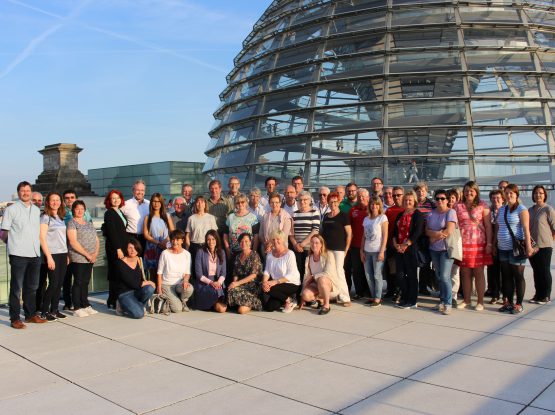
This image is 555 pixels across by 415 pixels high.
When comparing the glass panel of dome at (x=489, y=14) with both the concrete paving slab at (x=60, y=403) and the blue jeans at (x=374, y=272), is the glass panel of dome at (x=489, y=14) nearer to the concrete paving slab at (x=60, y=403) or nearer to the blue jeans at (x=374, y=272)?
the blue jeans at (x=374, y=272)

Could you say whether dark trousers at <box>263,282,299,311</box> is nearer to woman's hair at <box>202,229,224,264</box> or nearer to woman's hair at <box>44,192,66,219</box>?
woman's hair at <box>202,229,224,264</box>

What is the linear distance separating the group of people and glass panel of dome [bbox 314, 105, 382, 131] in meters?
7.00

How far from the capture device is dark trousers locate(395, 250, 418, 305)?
24.5 feet

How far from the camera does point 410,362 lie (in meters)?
4.79

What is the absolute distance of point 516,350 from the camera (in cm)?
515

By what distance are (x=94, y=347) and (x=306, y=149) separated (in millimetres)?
10710

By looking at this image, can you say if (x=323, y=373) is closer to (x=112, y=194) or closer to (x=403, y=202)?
(x=403, y=202)

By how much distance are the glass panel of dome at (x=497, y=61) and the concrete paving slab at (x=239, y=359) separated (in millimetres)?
12395

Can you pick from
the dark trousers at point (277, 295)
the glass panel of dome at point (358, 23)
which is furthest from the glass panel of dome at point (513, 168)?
the dark trousers at point (277, 295)

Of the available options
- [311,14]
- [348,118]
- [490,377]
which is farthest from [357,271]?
[311,14]

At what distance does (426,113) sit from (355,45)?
3.38 m

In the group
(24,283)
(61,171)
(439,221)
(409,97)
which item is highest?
(409,97)

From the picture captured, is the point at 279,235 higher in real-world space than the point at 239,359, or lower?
higher

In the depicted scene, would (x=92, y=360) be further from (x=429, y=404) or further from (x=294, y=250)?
(x=294, y=250)
